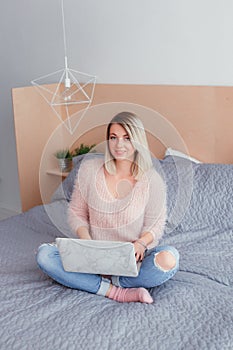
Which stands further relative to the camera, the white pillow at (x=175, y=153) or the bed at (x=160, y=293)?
the white pillow at (x=175, y=153)

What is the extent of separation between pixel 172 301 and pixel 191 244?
45cm

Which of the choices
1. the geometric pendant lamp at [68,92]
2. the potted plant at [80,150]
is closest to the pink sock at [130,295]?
the potted plant at [80,150]

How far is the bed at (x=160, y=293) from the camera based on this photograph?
1.19m

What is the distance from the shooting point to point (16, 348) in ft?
3.83

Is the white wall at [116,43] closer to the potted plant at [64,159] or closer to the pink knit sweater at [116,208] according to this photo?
the potted plant at [64,159]

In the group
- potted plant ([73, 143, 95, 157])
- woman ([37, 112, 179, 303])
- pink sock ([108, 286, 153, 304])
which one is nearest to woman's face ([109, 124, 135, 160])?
woman ([37, 112, 179, 303])

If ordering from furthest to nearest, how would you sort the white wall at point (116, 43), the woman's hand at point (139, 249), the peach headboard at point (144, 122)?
1. the white wall at point (116, 43)
2. the peach headboard at point (144, 122)
3. the woman's hand at point (139, 249)

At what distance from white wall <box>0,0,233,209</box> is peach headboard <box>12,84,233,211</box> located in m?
0.07

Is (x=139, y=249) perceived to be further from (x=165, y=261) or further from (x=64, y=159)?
(x=64, y=159)

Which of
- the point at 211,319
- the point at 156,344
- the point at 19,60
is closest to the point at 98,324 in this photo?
the point at 156,344

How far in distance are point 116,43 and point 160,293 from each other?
1.52 m

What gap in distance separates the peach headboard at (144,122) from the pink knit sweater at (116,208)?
119mm

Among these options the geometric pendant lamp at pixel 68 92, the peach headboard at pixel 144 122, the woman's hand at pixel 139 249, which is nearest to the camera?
the woman's hand at pixel 139 249

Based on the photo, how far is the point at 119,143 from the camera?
148cm
